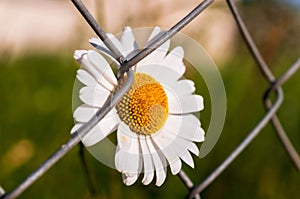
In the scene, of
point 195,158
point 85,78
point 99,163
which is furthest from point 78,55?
point 99,163

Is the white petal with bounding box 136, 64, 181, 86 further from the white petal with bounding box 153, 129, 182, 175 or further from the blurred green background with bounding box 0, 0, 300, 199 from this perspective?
the blurred green background with bounding box 0, 0, 300, 199

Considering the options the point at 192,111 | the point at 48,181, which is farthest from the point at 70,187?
the point at 192,111

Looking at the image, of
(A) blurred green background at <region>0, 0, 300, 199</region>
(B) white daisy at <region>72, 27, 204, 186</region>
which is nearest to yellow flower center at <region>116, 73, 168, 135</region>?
(B) white daisy at <region>72, 27, 204, 186</region>

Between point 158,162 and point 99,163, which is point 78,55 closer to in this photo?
point 158,162

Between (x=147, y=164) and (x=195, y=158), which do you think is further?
(x=195, y=158)

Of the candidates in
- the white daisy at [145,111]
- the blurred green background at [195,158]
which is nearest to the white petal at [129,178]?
the white daisy at [145,111]

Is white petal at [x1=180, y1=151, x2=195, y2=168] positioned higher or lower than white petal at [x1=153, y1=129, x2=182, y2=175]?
lower

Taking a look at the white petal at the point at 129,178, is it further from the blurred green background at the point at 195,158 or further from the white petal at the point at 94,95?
the blurred green background at the point at 195,158

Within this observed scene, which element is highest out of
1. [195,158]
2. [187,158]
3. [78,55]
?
[78,55]

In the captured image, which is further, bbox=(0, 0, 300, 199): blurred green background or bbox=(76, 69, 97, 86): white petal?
bbox=(0, 0, 300, 199): blurred green background

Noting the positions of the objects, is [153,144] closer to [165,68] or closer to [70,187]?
[165,68]
